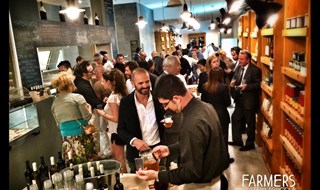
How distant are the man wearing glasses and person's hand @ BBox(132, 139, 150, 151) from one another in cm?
65

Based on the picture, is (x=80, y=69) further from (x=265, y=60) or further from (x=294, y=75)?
(x=294, y=75)

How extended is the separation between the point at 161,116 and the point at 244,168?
2.29 meters

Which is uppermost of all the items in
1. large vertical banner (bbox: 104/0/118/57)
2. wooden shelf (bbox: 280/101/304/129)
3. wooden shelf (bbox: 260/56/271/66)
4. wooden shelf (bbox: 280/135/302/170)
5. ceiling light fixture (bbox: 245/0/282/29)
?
large vertical banner (bbox: 104/0/118/57)

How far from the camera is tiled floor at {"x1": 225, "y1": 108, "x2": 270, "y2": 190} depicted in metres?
4.12

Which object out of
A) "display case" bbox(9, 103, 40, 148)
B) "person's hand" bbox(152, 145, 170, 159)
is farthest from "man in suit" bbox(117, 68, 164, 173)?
"display case" bbox(9, 103, 40, 148)

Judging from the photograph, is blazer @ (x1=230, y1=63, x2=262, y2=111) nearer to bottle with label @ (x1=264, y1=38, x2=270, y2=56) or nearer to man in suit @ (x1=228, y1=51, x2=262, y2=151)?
man in suit @ (x1=228, y1=51, x2=262, y2=151)

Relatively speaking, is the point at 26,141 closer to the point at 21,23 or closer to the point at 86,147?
the point at 86,147

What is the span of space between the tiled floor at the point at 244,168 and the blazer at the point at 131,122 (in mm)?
1716

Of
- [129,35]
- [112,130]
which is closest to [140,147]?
[112,130]

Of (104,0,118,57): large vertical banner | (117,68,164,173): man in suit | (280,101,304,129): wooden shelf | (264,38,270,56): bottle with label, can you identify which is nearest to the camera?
(280,101,304,129): wooden shelf

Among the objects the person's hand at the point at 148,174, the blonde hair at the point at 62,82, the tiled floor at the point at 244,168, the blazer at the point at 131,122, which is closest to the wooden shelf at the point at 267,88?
the tiled floor at the point at 244,168

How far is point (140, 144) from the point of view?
276 centimetres

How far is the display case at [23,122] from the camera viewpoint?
3590 millimetres

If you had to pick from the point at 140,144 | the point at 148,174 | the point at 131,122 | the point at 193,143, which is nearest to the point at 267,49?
the point at 131,122
